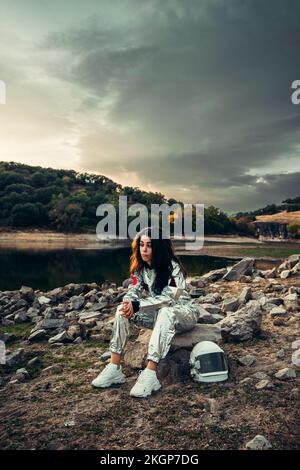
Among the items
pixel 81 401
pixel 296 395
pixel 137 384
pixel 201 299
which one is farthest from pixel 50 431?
pixel 201 299

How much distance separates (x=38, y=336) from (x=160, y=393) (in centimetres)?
381

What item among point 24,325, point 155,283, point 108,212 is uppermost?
point 108,212

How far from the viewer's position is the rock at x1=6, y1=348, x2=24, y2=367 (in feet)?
19.9

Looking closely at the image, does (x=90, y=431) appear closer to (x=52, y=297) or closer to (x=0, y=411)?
(x=0, y=411)

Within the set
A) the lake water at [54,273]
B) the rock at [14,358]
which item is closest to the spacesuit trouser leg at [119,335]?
the rock at [14,358]

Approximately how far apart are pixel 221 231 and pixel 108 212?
2588 cm

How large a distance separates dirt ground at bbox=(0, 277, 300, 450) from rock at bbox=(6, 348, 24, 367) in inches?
10.6

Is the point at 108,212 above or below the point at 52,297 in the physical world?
above

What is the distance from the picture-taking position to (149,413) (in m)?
4.16

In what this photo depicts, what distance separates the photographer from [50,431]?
12.6 feet

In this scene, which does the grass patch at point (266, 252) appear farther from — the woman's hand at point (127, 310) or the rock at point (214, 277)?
the woman's hand at point (127, 310)

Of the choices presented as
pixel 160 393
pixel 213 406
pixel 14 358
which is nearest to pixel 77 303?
pixel 14 358

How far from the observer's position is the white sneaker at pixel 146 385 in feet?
14.9

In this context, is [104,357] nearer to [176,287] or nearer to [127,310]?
[127,310]
